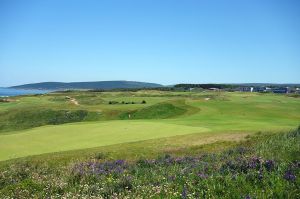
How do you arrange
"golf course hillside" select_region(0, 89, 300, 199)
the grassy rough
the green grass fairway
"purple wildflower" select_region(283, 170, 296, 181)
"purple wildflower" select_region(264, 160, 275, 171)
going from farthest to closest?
the green grass fairway < "purple wildflower" select_region(264, 160, 275, 171) < "golf course hillside" select_region(0, 89, 300, 199) < "purple wildflower" select_region(283, 170, 296, 181) < the grassy rough

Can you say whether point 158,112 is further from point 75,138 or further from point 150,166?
point 150,166

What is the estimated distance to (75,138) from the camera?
20812 millimetres

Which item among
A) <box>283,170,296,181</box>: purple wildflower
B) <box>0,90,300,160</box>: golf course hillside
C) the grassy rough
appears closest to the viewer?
the grassy rough

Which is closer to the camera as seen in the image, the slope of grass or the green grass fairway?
the green grass fairway

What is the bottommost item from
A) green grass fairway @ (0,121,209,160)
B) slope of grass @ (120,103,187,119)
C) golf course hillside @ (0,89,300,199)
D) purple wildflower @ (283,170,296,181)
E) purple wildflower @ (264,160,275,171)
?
slope of grass @ (120,103,187,119)

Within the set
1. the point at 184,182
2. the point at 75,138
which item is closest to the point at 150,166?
the point at 184,182

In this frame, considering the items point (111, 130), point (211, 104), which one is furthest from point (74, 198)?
point (211, 104)

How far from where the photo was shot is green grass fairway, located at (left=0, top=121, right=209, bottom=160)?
58.6ft

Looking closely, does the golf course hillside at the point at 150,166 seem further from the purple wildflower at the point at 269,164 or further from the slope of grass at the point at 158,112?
the slope of grass at the point at 158,112

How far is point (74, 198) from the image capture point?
6.48 meters

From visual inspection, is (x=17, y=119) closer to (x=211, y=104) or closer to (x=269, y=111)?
(x=211, y=104)

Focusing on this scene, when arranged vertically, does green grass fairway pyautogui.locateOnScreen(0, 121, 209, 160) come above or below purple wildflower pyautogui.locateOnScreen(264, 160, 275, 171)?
below

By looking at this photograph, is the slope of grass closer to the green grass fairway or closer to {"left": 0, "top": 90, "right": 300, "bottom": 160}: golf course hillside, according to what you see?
{"left": 0, "top": 90, "right": 300, "bottom": 160}: golf course hillside

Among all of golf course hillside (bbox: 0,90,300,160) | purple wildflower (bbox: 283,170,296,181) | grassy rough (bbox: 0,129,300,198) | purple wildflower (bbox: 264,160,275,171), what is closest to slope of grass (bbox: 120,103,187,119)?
golf course hillside (bbox: 0,90,300,160)
